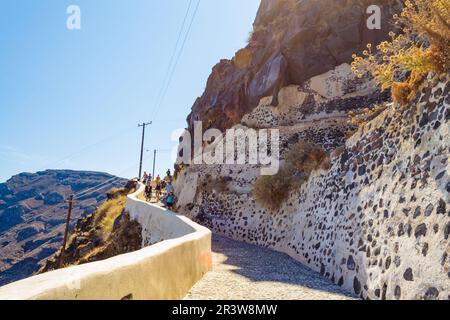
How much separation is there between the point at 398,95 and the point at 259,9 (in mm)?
26859

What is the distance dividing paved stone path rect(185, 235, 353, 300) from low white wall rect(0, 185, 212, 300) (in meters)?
0.43

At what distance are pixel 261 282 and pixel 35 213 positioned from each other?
124441 millimetres

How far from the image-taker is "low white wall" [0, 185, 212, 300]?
8.13 feet

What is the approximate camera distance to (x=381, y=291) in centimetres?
510

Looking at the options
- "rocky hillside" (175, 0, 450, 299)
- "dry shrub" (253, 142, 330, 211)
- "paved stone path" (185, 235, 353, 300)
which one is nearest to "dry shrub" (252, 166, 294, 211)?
"dry shrub" (253, 142, 330, 211)

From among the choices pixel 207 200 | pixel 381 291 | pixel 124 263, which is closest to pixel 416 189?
pixel 381 291

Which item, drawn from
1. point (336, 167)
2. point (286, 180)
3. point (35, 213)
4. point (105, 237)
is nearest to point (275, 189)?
point (286, 180)

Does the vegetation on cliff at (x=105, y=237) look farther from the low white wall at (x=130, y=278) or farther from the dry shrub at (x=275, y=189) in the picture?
the low white wall at (x=130, y=278)

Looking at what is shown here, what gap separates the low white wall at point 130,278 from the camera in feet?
8.13

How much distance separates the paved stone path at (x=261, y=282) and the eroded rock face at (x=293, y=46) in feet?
49.5

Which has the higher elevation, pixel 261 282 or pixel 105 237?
pixel 261 282

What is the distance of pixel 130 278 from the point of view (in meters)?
3.40

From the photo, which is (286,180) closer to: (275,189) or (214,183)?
(275,189)

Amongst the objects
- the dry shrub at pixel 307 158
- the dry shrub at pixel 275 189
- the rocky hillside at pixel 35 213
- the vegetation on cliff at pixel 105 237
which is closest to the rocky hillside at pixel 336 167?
the dry shrub at pixel 275 189
